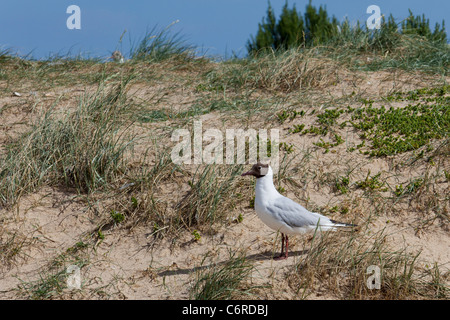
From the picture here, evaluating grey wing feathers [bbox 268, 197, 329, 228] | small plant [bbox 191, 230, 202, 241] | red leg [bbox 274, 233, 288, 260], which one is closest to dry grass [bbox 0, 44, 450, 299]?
small plant [bbox 191, 230, 202, 241]

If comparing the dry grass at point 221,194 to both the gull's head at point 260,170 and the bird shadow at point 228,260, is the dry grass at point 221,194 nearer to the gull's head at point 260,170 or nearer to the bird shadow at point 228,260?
the bird shadow at point 228,260

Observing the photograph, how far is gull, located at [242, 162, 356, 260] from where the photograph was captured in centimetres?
636

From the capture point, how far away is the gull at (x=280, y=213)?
6.36 metres

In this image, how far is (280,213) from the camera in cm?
635

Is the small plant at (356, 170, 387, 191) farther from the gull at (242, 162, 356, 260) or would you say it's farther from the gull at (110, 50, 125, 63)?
the gull at (110, 50, 125, 63)

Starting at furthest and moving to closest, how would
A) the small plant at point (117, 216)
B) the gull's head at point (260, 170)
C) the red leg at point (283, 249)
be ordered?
the small plant at point (117, 216), the red leg at point (283, 249), the gull's head at point (260, 170)

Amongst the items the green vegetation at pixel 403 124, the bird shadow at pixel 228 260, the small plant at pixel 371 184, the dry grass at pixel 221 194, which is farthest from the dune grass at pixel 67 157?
the green vegetation at pixel 403 124

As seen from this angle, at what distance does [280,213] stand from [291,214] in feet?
0.42

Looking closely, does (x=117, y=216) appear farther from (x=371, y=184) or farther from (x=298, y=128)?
(x=371, y=184)

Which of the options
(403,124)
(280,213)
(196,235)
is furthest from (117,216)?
(403,124)

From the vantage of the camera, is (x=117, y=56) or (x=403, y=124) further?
(x=117, y=56)

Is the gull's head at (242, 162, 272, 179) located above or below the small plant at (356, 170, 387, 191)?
above

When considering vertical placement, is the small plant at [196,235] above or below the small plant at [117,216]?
below
